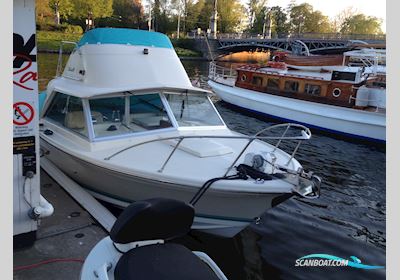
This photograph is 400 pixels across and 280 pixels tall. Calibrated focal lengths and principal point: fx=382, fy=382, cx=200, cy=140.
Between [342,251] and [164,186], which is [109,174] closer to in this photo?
[164,186]

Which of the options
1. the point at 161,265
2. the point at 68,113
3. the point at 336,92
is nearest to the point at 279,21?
the point at 336,92

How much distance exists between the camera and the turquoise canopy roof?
21.9 ft

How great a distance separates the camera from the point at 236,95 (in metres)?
18.8

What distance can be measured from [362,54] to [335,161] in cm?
627

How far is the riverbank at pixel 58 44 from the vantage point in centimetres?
4341

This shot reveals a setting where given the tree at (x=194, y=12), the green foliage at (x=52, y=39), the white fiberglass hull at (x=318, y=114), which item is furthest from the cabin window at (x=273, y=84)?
the tree at (x=194, y=12)

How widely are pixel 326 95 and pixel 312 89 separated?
0.71 meters

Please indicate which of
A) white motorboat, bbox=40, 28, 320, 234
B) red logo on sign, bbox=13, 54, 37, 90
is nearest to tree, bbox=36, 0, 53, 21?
white motorboat, bbox=40, 28, 320, 234

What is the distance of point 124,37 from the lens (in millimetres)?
6715

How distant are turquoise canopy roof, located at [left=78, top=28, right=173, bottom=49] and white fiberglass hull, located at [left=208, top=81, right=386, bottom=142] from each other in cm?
937

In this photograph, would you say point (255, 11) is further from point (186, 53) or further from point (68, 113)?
point (68, 113)

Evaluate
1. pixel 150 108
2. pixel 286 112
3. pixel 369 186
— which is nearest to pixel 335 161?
pixel 369 186

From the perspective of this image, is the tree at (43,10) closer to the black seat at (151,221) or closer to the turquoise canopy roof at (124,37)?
the turquoise canopy roof at (124,37)

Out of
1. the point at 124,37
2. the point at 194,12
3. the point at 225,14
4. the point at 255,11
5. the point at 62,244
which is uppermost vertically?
the point at 255,11
